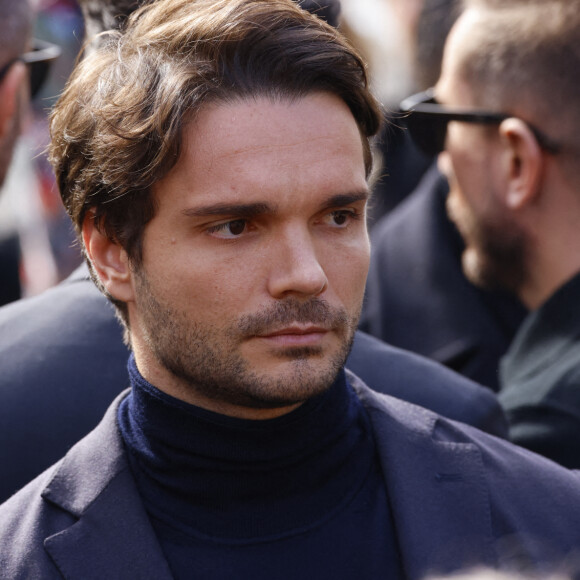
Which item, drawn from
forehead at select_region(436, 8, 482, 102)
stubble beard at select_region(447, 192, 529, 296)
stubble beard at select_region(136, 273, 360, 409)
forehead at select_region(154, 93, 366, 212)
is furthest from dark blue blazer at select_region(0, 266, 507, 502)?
forehead at select_region(436, 8, 482, 102)

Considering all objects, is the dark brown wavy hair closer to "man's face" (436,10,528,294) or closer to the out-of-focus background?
"man's face" (436,10,528,294)

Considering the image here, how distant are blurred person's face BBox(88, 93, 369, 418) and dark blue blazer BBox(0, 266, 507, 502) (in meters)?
0.53

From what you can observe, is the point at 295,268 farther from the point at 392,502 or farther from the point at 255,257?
the point at 392,502

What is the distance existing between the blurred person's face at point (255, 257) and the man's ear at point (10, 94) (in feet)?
4.91

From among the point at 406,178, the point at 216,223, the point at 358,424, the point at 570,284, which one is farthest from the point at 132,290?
the point at 406,178

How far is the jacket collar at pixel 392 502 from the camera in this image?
2213 millimetres

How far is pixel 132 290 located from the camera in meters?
2.47

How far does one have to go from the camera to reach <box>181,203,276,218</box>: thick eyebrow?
7.27 ft

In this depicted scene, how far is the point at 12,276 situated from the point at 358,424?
7.84 ft

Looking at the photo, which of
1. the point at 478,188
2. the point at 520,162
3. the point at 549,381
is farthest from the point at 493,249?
the point at 549,381

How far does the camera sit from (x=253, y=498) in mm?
2320

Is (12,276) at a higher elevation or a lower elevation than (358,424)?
lower

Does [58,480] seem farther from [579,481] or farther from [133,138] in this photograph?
[579,481]

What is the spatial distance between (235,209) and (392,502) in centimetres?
78
